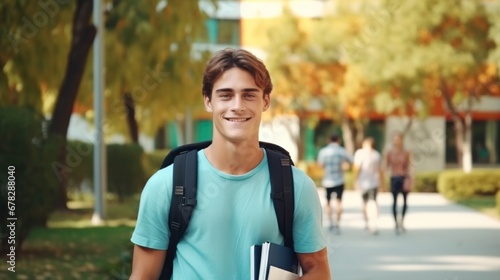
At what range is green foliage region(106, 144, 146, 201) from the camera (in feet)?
80.4

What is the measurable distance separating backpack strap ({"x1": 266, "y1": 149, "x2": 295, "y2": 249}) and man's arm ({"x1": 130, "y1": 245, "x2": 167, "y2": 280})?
423 millimetres

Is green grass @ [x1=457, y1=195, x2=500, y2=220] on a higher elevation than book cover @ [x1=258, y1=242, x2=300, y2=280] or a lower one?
lower

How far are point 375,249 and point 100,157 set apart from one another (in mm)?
6724

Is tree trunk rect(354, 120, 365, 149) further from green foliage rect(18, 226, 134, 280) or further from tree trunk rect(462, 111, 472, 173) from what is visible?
green foliage rect(18, 226, 134, 280)

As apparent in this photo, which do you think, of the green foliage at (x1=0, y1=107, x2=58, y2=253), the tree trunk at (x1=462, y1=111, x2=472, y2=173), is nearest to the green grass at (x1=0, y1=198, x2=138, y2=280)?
the green foliage at (x1=0, y1=107, x2=58, y2=253)

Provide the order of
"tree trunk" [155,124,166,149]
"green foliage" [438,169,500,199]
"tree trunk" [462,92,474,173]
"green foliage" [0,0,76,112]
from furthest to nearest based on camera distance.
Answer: "tree trunk" [155,124,166,149] → "tree trunk" [462,92,474,173] → "green foliage" [438,169,500,199] → "green foliage" [0,0,76,112]

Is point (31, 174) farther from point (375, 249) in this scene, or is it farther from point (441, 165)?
point (441, 165)

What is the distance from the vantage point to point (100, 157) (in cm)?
1881

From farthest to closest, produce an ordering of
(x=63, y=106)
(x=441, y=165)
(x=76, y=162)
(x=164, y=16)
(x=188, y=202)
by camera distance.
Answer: (x=441, y=165) < (x=76, y=162) < (x=164, y=16) < (x=63, y=106) < (x=188, y=202)

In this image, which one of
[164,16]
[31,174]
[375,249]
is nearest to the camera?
[31,174]

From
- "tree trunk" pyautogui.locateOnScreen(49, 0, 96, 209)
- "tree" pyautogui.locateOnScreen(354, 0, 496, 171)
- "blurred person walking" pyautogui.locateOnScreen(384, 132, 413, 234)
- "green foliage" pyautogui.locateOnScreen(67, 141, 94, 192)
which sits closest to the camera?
"blurred person walking" pyautogui.locateOnScreen(384, 132, 413, 234)

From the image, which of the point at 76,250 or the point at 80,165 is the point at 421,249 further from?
the point at 80,165

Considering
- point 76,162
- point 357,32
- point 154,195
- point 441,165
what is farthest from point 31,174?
point 441,165

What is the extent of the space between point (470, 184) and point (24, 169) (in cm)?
2188
